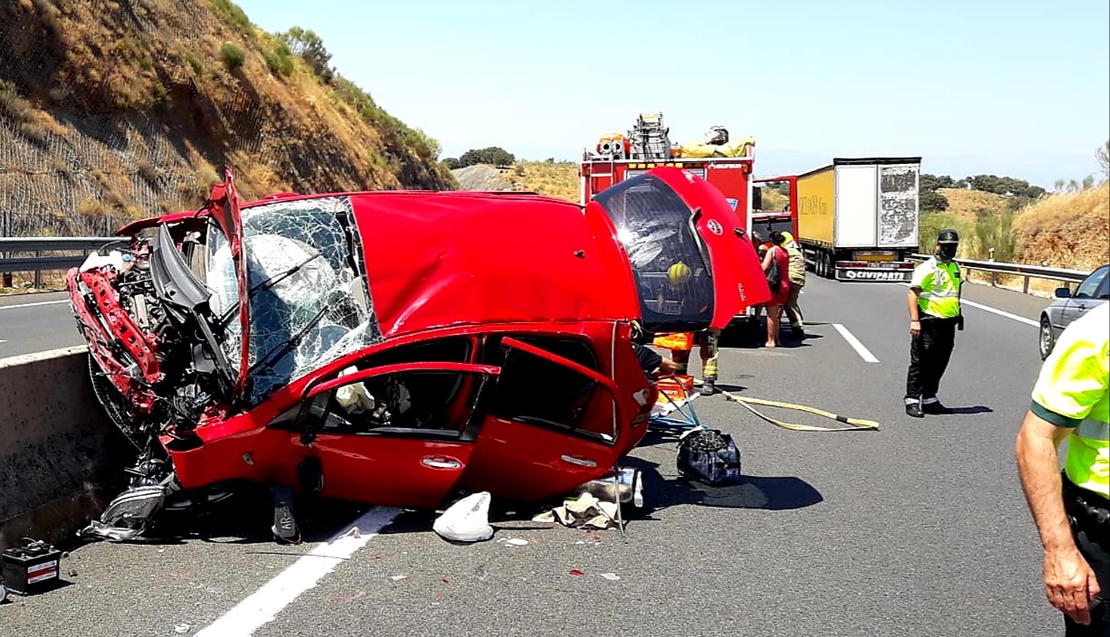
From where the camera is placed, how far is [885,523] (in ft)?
22.7

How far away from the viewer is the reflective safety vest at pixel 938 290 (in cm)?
1083

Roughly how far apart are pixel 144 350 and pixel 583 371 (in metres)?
2.35

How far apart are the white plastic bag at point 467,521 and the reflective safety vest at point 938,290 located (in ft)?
19.4

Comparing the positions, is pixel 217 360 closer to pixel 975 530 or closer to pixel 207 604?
pixel 207 604

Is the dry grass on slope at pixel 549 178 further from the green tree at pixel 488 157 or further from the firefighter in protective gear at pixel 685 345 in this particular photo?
the firefighter in protective gear at pixel 685 345

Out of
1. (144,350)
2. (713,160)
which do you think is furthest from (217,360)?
(713,160)

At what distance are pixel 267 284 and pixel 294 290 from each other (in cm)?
15

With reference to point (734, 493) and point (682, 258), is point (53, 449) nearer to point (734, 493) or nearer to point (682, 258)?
point (682, 258)

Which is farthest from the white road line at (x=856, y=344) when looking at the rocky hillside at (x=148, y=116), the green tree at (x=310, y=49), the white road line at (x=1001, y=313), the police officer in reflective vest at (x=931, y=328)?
the green tree at (x=310, y=49)

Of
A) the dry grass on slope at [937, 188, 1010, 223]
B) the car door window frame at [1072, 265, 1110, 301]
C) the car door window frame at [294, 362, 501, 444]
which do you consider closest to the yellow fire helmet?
the car door window frame at [294, 362, 501, 444]

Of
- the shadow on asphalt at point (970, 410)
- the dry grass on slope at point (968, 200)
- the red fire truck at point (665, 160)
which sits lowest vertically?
the dry grass on slope at point (968, 200)

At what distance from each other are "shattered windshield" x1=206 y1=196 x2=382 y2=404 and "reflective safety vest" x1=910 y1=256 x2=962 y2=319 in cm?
619

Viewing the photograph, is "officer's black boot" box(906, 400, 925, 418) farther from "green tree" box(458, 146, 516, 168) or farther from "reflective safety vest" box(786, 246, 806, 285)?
"green tree" box(458, 146, 516, 168)

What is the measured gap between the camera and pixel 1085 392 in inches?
126
